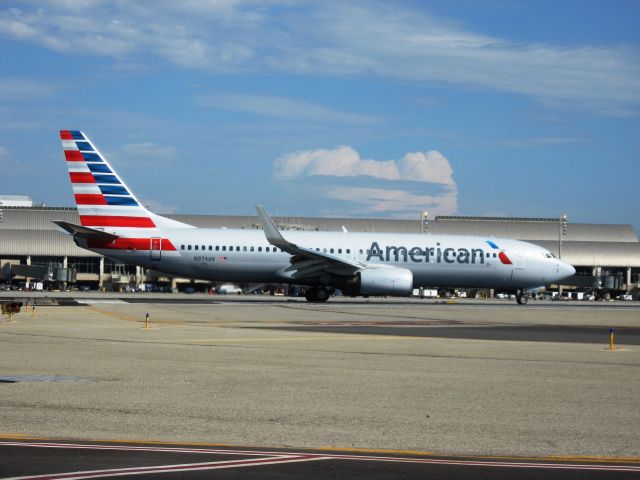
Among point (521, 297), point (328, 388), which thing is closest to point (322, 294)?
point (521, 297)

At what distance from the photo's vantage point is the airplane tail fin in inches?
1857

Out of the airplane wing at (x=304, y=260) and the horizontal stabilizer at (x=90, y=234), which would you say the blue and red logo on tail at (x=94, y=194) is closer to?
the horizontal stabilizer at (x=90, y=234)

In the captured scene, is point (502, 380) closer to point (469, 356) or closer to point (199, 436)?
point (469, 356)

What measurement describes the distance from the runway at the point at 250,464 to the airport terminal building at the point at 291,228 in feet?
251

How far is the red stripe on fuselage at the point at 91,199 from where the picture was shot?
47.2 m

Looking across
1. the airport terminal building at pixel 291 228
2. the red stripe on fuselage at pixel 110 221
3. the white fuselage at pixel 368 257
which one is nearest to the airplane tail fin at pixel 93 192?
the red stripe on fuselage at pixel 110 221

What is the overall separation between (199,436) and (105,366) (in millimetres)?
6845

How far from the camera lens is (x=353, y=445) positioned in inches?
392

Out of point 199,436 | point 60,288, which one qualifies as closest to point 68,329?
point 199,436

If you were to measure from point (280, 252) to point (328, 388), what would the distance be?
34320mm

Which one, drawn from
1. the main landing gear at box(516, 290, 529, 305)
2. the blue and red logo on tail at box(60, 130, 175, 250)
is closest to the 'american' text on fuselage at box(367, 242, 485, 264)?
the main landing gear at box(516, 290, 529, 305)

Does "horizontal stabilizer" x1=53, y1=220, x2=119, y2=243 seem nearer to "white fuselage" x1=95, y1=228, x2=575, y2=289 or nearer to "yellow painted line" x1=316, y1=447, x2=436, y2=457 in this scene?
"white fuselage" x1=95, y1=228, x2=575, y2=289

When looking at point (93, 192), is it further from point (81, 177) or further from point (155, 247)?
point (155, 247)

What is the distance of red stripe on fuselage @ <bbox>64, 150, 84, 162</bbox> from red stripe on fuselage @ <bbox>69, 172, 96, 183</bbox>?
0.72m
